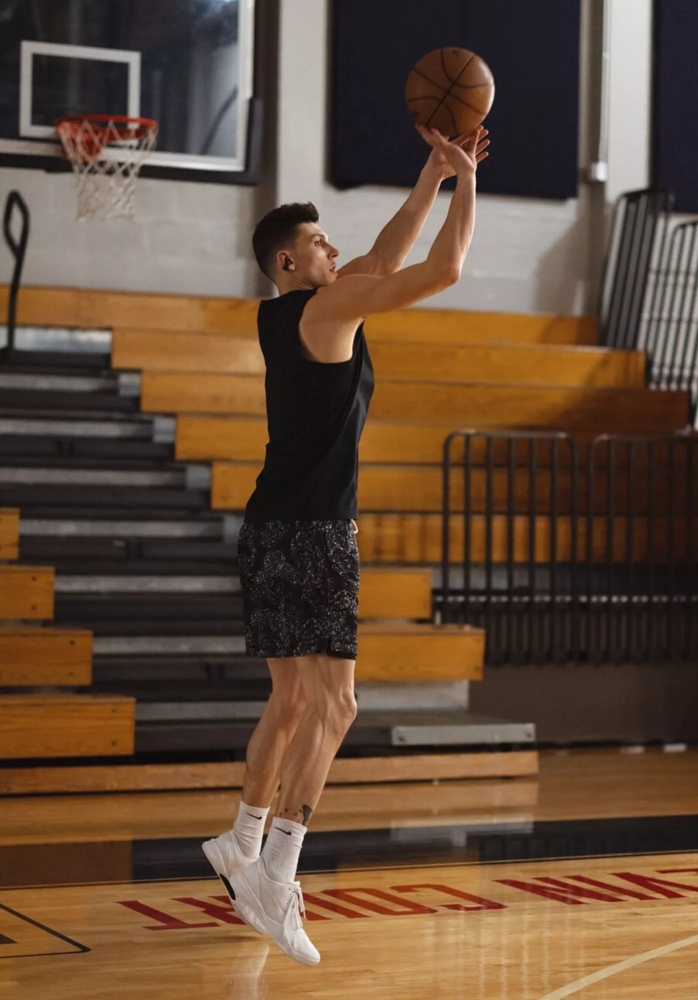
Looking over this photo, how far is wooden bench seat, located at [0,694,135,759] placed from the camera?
17.7 ft

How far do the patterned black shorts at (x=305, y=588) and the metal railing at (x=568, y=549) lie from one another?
3310mm

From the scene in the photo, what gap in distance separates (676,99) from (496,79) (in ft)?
3.50

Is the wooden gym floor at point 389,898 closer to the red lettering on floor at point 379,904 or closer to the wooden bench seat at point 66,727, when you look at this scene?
the red lettering on floor at point 379,904

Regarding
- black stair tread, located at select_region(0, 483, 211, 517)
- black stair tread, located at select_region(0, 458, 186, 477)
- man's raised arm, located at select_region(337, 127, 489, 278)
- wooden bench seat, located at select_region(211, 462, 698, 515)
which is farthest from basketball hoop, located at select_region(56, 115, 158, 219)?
man's raised arm, located at select_region(337, 127, 489, 278)

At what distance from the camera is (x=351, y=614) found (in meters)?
3.46

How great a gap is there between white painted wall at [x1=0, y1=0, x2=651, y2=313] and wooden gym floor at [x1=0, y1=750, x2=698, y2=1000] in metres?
3.59

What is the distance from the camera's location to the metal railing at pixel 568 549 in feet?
23.0

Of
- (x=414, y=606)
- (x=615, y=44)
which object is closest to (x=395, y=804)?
(x=414, y=606)

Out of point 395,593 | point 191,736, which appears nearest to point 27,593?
point 191,736

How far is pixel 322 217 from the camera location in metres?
8.70

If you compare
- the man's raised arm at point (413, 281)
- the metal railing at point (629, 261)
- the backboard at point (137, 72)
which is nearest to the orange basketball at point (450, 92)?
the man's raised arm at point (413, 281)

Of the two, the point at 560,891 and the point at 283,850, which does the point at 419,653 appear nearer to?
the point at 560,891

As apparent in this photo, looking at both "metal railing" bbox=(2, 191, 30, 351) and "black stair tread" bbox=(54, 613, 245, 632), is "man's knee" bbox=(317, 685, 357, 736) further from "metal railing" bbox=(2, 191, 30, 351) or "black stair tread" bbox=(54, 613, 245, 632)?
"metal railing" bbox=(2, 191, 30, 351)

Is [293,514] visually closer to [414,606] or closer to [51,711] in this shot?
[51,711]
